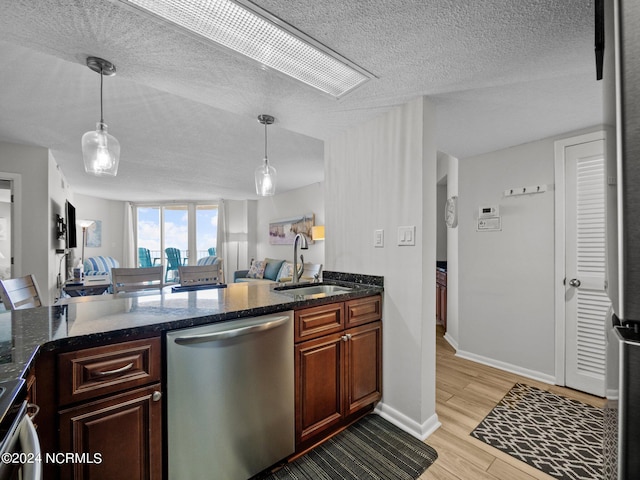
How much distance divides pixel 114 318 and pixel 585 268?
327cm

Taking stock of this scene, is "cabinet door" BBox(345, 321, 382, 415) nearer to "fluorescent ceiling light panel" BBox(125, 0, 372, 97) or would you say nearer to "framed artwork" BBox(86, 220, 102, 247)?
"fluorescent ceiling light panel" BBox(125, 0, 372, 97)

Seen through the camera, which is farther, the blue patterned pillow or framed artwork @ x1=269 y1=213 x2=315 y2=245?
the blue patterned pillow

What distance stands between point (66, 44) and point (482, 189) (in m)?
3.35

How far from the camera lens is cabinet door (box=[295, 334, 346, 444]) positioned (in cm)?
151

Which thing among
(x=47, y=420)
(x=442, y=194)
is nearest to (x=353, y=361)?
(x=47, y=420)

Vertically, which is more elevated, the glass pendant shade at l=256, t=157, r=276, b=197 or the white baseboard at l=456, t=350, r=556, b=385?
the glass pendant shade at l=256, t=157, r=276, b=197

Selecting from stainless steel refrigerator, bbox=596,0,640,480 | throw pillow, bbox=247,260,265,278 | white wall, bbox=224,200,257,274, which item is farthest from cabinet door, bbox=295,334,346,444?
white wall, bbox=224,200,257,274

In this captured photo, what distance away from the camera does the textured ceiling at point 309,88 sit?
117 cm

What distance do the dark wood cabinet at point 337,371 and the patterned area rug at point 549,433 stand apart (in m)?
0.76

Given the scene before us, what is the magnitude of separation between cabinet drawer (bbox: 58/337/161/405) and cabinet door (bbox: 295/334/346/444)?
0.70 meters

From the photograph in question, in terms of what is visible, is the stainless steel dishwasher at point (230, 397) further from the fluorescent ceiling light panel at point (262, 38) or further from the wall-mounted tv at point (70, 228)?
the wall-mounted tv at point (70, 228)

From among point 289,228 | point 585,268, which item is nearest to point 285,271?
point 289,228

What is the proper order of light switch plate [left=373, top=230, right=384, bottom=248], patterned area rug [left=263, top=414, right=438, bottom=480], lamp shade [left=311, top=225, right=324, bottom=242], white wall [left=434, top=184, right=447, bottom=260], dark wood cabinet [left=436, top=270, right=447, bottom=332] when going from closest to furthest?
patterned area rug [left=263, top=414, right=438, bottom=480]
light switch plate [left=373, top=230, right=384, bottom=248]
dark wood cabinet [left=436, top=270, right=447, bottom=332]
white wall [left=434, top=184, right=447, bottom=260]
lamp shade [left=311, top=225, right=324, bottom=242]

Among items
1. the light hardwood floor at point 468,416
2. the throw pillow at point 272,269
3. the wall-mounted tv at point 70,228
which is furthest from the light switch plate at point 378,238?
the wall-mounted tv at point 70,228
